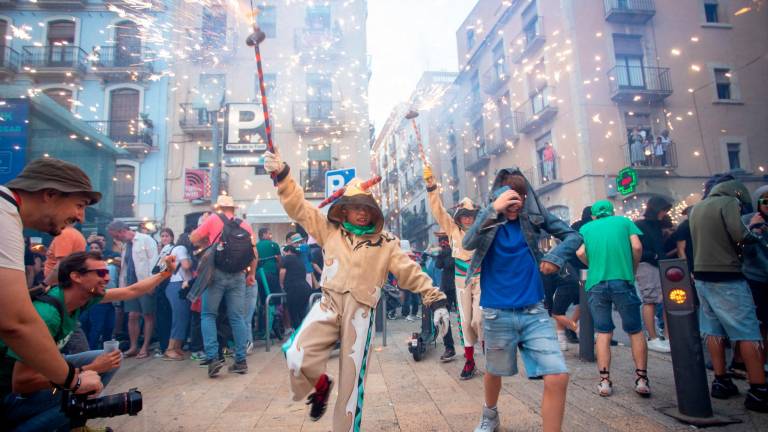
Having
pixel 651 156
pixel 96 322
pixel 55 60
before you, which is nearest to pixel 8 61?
pixel 55 60

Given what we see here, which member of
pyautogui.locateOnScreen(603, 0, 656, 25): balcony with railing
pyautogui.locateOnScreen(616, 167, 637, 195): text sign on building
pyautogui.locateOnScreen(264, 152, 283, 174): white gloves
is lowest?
pyautogui.locateOnScreen(264, 152, 283, 174): white gloves

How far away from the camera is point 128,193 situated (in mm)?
18594

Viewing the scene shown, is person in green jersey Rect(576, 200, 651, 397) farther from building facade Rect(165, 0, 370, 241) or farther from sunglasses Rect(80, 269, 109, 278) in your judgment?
building facade Rect(165, 0, 370, 241)

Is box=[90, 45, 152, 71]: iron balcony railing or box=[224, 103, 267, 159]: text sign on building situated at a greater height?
box=[90, 45, 152, 71]: iron balcony railing

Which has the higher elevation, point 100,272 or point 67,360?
point 100,272

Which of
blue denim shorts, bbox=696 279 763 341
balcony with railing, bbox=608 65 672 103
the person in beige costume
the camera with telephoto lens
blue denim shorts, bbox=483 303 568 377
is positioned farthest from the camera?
balcony with railing, bbox=608 65 672 103

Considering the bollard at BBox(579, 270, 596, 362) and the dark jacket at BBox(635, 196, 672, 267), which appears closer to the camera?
the bollard at BBox(579, 270, 596, 362)

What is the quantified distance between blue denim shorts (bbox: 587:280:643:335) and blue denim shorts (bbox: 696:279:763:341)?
58cm

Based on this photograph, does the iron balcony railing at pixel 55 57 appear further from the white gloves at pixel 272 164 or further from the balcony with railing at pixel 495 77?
the white gloves at pixel 272 164

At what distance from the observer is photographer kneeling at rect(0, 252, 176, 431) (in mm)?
1931

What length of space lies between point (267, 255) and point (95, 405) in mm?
5521

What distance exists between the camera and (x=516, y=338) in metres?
2.73

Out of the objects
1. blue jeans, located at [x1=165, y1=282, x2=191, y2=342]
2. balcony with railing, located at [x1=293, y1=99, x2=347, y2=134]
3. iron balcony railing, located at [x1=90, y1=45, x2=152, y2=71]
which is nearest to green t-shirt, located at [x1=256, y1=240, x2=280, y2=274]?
blue jeans, located at [x1=165, y1=282, x2=191, y2=342]

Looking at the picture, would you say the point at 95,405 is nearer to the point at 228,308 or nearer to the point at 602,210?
the point at 228,308
